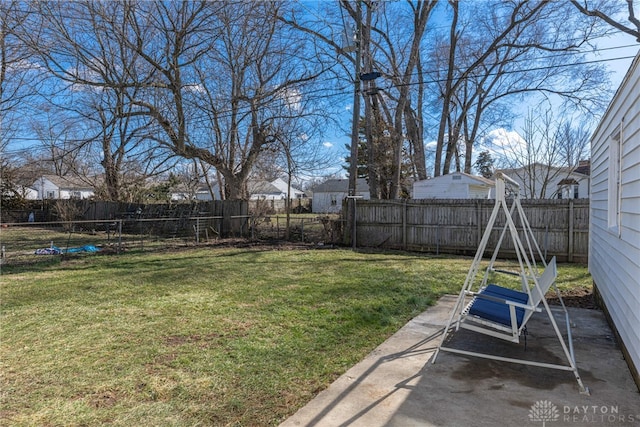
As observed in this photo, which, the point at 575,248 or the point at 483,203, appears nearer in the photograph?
the point at 575,248

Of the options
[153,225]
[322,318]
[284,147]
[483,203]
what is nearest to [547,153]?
[483,203]

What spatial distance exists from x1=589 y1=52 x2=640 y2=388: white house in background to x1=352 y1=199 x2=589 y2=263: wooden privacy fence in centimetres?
530

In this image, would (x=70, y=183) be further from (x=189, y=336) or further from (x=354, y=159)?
(x=189, y=336)

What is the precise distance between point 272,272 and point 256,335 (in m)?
3.67

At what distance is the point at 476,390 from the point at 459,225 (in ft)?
29.2

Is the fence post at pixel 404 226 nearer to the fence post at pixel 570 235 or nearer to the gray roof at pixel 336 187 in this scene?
the fence post at pixel 570 235

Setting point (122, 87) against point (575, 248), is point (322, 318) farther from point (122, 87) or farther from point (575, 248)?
point (122, 87)

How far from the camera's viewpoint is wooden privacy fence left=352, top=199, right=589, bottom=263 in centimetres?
967

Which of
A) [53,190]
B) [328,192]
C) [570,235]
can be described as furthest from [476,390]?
[53,190]

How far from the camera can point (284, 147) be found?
47.3 ft

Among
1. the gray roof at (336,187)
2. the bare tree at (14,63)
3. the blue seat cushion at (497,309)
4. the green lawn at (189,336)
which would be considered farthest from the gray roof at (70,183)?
the blue seat cushion at (497,309)

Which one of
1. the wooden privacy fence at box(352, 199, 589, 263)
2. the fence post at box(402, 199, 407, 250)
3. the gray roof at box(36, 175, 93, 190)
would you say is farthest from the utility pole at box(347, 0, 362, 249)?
the gray roof at box(36, 175, 93, 190)

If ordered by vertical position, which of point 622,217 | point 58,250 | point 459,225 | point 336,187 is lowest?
point 58,250

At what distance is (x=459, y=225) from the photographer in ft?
36.3
